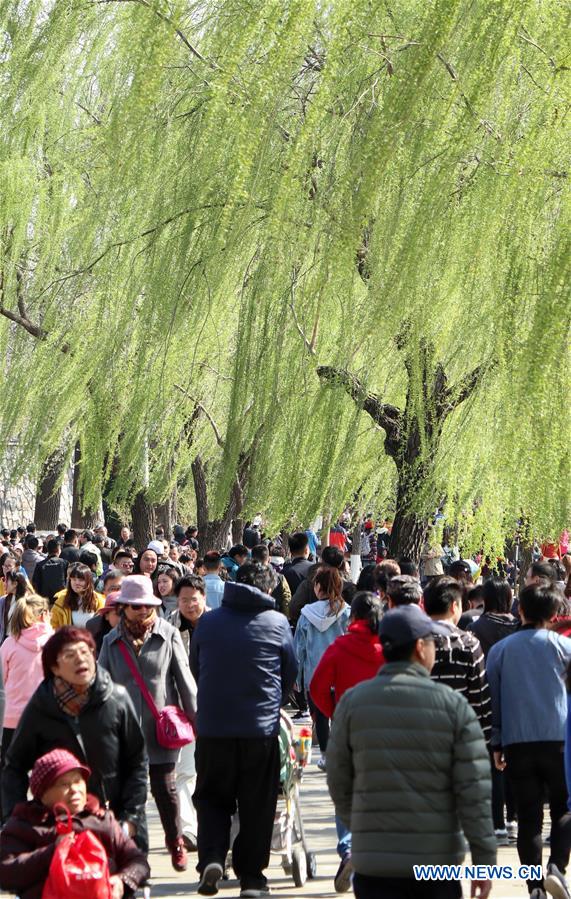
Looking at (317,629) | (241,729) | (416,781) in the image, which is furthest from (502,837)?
(416,781)

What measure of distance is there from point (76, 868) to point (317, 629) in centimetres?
664

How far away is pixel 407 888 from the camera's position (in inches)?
190

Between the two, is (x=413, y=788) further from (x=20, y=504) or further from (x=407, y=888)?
(x=20, y=504)

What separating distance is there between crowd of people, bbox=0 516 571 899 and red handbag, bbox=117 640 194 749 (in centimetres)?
1

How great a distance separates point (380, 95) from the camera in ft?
37.6

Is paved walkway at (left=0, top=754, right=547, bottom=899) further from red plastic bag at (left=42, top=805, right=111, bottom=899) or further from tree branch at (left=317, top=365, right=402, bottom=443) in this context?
tree branch at (left=317, top=365, right=402, bottom=443)

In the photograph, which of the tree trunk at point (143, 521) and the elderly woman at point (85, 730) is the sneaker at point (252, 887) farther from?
the tree trunk at point (143, 521)

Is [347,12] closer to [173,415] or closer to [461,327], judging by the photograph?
[461,327]

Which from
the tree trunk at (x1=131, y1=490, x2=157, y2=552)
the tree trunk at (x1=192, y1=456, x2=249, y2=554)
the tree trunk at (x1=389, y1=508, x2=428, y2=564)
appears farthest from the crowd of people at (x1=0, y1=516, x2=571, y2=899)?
the tree trunk at (x1=131, y1=490, x2=157, y2=552)

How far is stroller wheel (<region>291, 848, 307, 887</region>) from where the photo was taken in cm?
805

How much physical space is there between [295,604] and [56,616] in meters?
2.80

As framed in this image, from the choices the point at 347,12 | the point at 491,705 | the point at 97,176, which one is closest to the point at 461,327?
the point at 347,12

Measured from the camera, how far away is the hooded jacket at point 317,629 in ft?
36.8

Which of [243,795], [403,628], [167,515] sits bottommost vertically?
[243,795]
